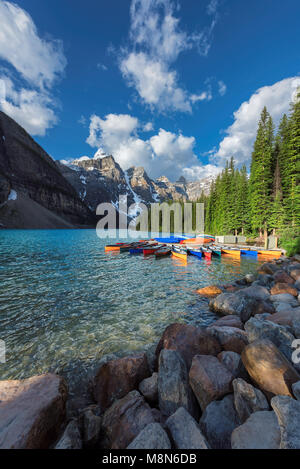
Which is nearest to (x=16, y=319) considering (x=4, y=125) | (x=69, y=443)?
(x=69, y=443)

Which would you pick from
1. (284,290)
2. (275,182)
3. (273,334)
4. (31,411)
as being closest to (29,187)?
(275,182)

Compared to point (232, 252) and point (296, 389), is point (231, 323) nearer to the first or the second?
point (296, 389)

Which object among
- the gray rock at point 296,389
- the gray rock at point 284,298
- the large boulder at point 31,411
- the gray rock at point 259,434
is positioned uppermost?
the gray rock at point 296,389

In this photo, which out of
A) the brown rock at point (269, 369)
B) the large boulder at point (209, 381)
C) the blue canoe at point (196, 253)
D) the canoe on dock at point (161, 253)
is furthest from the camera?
the blue canoe at point (196, 253)

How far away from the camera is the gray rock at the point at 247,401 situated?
2873 millimetres

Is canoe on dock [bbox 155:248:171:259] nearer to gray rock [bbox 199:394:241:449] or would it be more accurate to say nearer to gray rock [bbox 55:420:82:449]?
gray rock [bbox 199:394:241:449]

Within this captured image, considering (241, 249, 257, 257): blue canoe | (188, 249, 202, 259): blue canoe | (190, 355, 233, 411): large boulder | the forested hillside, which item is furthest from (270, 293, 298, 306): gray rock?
the forested hillside

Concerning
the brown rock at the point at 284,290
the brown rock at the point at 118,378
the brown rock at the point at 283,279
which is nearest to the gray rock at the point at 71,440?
the brown rock at the point at 118,378

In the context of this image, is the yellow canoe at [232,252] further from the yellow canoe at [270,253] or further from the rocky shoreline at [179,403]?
the rocky shoreline at [179,403]

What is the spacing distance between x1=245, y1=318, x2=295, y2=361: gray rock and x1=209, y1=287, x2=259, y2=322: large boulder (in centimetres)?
264

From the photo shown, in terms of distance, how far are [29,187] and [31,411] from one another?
441ft

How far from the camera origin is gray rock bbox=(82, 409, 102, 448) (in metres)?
2.87

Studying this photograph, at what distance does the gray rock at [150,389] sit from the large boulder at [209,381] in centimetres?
80
